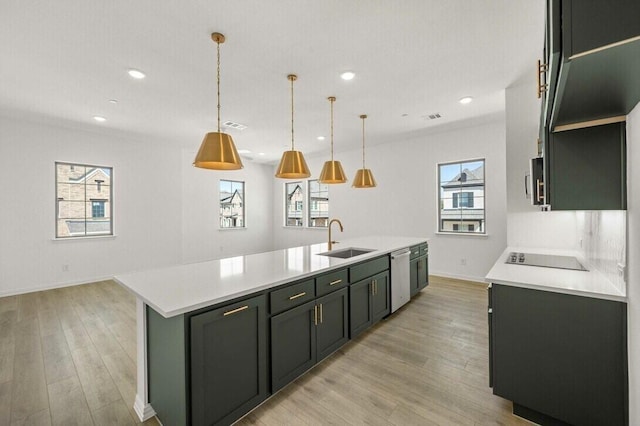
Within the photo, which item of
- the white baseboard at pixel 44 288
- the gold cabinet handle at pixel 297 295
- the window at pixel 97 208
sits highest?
the window at pixel 97 208

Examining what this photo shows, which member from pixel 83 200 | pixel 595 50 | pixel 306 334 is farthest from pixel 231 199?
pixel 595 50

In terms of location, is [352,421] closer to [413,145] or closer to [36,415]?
[36,415]

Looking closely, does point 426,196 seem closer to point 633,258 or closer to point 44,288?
point 633,258

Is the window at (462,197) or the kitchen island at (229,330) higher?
the window at (462,197)

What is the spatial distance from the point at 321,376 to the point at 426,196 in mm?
4422

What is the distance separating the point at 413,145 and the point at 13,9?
5762 millimetres

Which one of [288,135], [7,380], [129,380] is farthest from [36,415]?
[288,135]

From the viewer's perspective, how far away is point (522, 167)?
3.46m

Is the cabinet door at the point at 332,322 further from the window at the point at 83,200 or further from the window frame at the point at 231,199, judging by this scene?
the window frame at the point at 231,199

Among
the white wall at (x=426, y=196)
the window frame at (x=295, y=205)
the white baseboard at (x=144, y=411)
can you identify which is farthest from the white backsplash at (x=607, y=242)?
the window frame at (x=295, y=205)

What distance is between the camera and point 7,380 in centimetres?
222

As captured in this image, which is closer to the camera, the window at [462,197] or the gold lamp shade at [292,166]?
the gold lamp shade at [292,166]

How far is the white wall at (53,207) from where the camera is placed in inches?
179

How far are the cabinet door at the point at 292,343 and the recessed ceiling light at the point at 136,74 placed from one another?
302 centimetres
